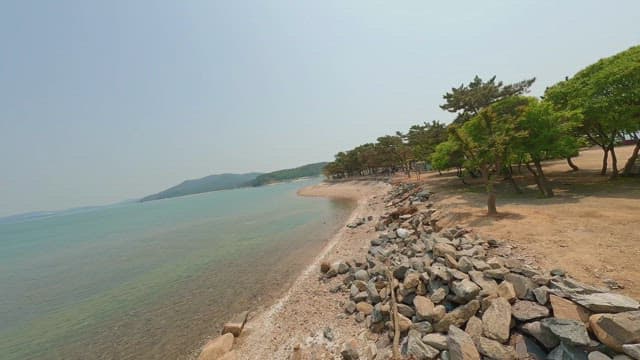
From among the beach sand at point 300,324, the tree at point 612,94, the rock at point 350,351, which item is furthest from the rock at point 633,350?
the tree at point 612,94

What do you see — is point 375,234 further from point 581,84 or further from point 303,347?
point 581,84

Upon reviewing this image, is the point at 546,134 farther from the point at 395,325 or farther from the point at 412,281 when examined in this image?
the point at 395,325

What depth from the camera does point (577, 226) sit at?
9.98 meters

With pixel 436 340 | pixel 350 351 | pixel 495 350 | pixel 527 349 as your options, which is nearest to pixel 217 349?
pixel 350 351

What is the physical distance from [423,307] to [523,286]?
2.31 metres

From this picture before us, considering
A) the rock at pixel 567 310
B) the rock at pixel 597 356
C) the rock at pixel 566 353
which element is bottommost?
the rock at pixel 566 353

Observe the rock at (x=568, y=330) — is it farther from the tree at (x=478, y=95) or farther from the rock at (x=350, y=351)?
the tree at (x=478, y=95)

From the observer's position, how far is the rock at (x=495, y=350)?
4.95 metres

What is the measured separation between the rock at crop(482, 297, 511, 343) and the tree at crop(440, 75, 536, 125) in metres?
29.9

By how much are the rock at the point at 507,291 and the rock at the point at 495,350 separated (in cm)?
119

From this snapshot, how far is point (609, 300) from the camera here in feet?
16.1

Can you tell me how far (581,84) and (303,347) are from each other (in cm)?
2471

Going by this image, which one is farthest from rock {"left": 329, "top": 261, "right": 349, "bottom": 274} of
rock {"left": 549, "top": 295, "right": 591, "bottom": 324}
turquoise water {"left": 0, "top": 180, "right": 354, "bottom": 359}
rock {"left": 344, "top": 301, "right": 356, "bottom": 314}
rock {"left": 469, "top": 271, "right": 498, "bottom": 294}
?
rock {"left": 549, "top": 295, "right": 591, "bottom": 324}

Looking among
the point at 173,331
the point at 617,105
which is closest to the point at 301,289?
the point at 173,331
